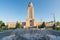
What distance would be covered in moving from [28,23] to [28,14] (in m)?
7.49

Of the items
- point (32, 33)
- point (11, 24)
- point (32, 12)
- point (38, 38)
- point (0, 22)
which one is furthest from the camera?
point (11, 24)

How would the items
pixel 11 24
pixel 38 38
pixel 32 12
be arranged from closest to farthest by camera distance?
pixel 38 38 < pixel 32 12 < pixel 11 24

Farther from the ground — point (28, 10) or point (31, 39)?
point (28, 10)

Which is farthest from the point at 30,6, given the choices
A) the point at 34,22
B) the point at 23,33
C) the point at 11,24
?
the point at 23,33

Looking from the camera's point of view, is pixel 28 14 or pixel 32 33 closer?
pixel 32 33

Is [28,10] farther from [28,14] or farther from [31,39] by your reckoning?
[31,39]

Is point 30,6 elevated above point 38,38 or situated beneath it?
elevated above

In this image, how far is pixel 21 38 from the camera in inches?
750

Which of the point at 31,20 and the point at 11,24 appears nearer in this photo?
the point at 31,20

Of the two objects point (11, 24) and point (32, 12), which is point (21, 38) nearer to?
point (32, 12)

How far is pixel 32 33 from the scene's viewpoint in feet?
72.4

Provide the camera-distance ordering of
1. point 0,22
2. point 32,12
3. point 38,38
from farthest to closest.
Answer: point 32,12, point 0,22, point 38,38

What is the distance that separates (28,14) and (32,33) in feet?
291

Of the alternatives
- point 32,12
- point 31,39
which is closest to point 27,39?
point 31,39
